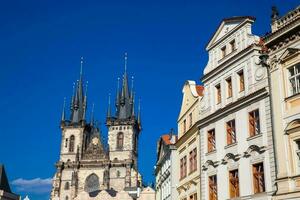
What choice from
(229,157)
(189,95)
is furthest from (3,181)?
(229,157)

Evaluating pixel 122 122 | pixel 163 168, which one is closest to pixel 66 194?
pixel 122 122

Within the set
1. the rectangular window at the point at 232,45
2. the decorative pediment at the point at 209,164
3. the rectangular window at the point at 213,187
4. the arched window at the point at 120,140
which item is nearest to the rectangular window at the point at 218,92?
the rectangular window at the point at 232,45

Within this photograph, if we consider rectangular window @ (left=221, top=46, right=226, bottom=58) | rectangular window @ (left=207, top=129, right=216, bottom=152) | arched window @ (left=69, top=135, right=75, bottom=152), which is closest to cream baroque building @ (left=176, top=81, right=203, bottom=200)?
rectangular window @ (left=207, top=129, right=216, bottom=152)

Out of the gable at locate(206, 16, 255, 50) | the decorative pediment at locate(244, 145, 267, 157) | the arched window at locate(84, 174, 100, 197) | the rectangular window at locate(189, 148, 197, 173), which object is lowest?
the decorative pediment at locate(244, 145, 267, 157)

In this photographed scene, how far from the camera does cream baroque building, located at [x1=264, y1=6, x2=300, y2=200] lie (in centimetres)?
1930

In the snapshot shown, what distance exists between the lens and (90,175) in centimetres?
10169

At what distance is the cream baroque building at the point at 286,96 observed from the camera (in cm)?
1930

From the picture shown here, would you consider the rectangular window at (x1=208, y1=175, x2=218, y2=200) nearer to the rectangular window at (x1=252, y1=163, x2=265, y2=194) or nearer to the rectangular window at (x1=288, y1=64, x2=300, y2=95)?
the rectangular window at (x1=252, y1=163, x2=265, y2=194)

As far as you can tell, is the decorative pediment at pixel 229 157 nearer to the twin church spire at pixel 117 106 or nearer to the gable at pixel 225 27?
the gable at pixel 225 27

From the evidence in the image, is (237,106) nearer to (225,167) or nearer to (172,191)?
(225,167)

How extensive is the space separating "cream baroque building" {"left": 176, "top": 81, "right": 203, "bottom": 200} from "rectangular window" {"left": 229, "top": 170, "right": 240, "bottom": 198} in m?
4.26

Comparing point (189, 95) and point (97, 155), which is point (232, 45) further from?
point (97, 155)

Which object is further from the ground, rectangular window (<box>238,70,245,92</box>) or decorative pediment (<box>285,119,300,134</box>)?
rectangular window (<box>238,70,245,92</box>)

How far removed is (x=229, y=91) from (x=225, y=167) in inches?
174
